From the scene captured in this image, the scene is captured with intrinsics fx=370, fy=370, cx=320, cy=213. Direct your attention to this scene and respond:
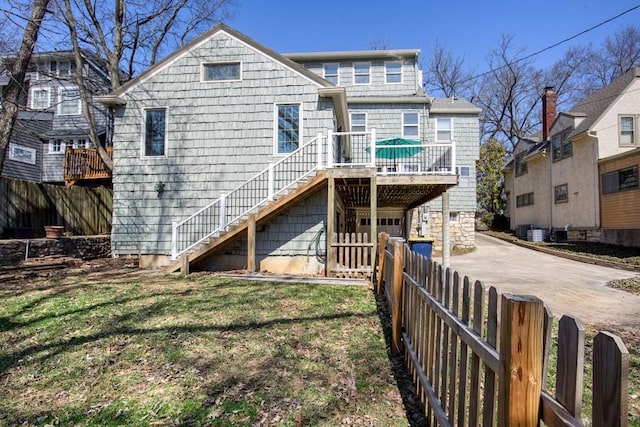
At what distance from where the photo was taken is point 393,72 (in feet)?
57.6

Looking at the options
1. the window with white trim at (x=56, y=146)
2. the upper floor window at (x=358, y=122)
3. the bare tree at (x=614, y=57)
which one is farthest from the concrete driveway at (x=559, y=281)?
the bare tree at (x=614, y=57)

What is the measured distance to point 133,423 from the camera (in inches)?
108

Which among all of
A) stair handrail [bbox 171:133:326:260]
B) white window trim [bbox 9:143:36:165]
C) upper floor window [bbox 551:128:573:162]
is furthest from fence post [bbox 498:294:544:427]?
white window trim [bbox 9:143:36:165]

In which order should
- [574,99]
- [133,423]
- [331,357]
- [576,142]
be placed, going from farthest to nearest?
[574,99] < [576,142] < [331,357] < [133,423]

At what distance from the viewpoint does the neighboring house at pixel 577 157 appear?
1684 centimetres

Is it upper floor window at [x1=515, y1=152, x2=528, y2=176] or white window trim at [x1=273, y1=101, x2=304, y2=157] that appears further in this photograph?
upper floor window at [x1=515, y1=152, x2=528, y2=176]

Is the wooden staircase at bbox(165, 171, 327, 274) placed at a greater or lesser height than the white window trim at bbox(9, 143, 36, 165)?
lesser

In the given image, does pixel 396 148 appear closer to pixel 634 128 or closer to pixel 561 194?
pixel 634 128

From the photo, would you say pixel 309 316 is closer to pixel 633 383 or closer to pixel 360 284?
pixel 360 284

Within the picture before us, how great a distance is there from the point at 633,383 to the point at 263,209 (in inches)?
285

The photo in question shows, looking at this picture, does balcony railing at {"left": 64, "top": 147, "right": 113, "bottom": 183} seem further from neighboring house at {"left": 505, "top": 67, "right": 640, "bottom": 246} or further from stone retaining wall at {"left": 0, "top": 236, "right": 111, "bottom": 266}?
neighboring house at {"left": 505, "top": 67, "right": 640, "bottom": 246}

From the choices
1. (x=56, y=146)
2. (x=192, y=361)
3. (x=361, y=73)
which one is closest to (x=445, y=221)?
(x=192, y=361)

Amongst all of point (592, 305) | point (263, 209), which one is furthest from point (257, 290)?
point (592, 305)

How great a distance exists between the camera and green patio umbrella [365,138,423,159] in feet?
35.5
